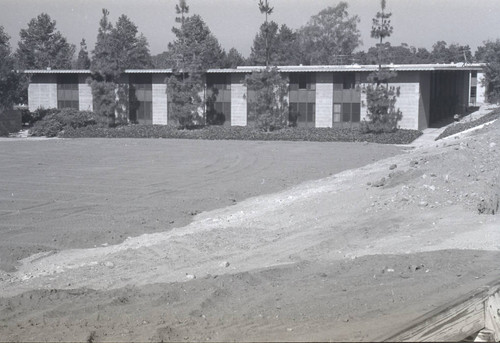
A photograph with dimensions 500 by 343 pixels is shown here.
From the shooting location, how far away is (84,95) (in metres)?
62.7

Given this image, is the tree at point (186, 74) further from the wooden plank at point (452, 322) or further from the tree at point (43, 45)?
the wooden plank at point (452, 322)

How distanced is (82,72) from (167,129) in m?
12.3

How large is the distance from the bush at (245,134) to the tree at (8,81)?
5992 mm

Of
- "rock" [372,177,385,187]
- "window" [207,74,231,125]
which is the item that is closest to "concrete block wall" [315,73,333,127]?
"window" [207,74,231,125]

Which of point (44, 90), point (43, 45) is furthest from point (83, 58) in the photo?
point (44, 90)

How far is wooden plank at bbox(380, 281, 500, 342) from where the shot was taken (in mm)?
3641

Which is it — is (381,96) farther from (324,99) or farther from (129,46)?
(129,46)

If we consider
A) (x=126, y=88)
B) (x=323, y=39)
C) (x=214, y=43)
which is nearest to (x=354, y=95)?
(x=126, y=88)

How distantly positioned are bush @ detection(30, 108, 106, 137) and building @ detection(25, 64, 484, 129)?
418cm

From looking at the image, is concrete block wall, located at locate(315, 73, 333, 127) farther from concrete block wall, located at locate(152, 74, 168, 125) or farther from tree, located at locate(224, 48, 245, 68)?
tree, located at locate(224, 48, 245, 68)

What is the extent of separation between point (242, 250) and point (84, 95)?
170 feet

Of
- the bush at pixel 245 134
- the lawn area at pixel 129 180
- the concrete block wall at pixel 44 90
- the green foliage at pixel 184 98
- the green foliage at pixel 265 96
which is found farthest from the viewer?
the concrete block wall at pixel 44 90

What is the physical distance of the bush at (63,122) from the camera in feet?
176

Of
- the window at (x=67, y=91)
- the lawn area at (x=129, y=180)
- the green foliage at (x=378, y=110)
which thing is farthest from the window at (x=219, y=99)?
the window at (x=67, y=91)
